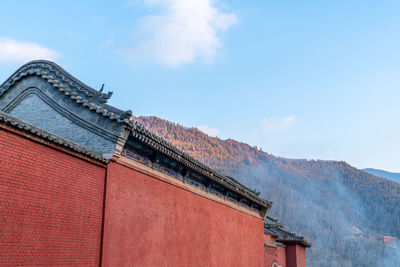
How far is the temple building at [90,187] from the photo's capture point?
6605 millimetres

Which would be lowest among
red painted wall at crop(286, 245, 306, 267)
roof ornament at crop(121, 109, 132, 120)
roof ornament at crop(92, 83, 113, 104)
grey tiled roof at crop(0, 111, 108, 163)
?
red painted wall at crop(286, 245, 306, 267)

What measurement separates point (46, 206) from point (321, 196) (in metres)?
86.5

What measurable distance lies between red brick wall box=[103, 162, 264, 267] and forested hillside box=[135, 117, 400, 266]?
4651 centimetres

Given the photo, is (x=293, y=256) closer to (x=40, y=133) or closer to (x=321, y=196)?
(x=40, y=133)

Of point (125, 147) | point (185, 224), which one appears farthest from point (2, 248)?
point (185, 224)

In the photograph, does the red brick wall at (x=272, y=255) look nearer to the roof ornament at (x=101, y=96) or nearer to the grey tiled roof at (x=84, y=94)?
the grey tiled roof at (x=84, y=94)

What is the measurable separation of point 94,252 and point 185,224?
429 centimetres

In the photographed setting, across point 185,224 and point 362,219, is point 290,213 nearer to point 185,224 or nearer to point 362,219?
point 362,219

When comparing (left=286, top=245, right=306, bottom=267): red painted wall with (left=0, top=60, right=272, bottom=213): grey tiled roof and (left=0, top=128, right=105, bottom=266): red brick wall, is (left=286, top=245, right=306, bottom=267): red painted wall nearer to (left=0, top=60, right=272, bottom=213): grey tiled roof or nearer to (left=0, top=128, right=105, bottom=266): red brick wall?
(left=0, top=60, right=272, bottom=213): grey tiled roof

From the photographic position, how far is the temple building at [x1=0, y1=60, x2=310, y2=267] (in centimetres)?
661

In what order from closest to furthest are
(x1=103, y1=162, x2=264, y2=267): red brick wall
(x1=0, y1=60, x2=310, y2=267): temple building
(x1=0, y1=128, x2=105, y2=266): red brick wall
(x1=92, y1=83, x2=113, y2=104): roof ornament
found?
(x1=0, y1=128, x2=105, y2=266): red brick wall < (x1=0, y1=60, x2=310, y2=267): temple building < (x1=103, y1=162, x2=264, y2=267): red brick wall < (x1=92, y1=83, x2=113, y2=104): roof ornament

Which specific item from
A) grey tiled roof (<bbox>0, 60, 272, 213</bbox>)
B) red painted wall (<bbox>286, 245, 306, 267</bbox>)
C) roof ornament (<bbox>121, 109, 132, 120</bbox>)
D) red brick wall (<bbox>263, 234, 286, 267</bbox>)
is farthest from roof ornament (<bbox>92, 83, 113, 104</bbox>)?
red painted wall (<bbox>286, 245, 306, 267</bbox>)

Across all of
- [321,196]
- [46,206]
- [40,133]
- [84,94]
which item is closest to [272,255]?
[84,94]

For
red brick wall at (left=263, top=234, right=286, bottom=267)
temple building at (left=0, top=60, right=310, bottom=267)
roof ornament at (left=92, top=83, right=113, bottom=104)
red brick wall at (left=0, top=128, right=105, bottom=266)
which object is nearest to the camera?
red brick wall at (left=0, top=128, right=105, bottom=266)
